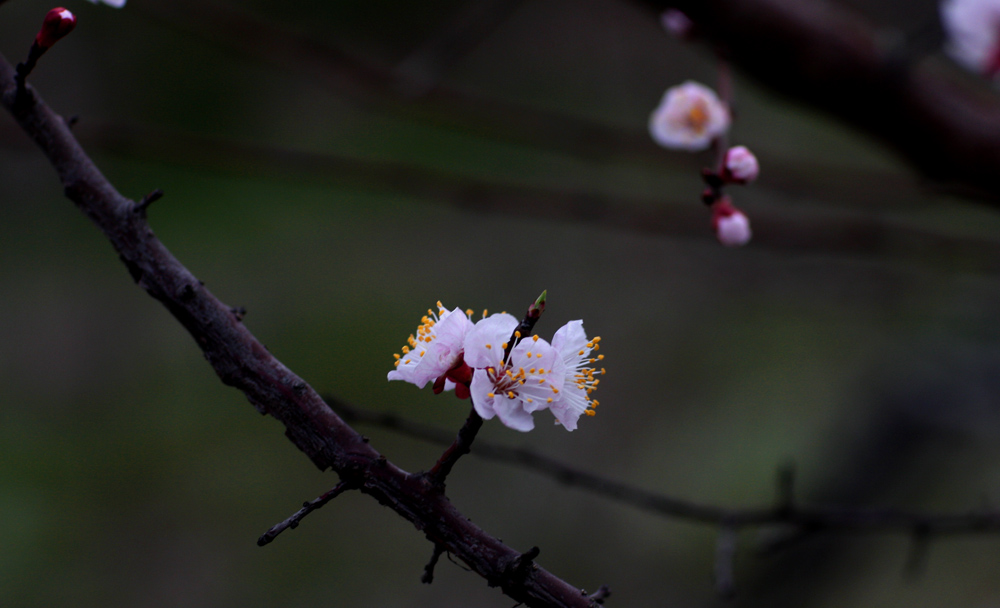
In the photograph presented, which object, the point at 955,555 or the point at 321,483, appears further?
the point at 321,483

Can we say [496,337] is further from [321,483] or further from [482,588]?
[321,483]

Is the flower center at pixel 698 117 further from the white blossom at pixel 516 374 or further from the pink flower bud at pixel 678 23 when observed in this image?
the white blossom at pixel 516 374

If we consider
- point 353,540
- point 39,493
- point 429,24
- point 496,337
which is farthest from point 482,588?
point 429,24

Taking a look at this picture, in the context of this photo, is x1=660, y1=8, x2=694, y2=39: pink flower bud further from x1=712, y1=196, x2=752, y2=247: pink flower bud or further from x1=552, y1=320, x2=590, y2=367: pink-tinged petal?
x1=552, y1=320, x2=590, y2=367: pink-tinged petal

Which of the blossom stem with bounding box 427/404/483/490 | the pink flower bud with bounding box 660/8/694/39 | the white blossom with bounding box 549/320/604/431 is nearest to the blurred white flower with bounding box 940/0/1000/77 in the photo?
the pink flower bud with bounding box 660/8/694/39

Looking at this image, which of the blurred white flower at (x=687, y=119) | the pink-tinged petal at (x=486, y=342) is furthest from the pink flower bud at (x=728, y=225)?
the pink-tinged petal at (x=486, y=342)
